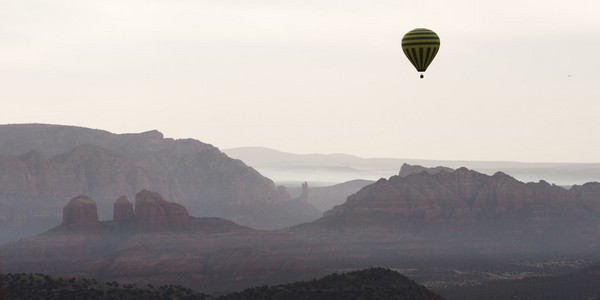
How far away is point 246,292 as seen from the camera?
131m

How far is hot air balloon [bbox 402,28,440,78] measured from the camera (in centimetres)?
15638

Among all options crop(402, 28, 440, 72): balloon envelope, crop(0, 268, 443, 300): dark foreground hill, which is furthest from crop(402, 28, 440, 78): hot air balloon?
crop(0, 268, 443, 300): dark foreground hill

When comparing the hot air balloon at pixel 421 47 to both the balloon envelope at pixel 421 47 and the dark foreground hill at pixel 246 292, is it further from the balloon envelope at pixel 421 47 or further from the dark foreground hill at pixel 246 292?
the dark foreground hill at pixel 246 292

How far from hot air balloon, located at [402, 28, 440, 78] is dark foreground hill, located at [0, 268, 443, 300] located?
3743 centimetres

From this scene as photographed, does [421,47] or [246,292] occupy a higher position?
[421,47]

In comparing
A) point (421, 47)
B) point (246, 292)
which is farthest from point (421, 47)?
point (246, 292)

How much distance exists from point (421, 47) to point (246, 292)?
48.7 metres

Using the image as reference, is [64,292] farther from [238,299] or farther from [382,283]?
[382,283]

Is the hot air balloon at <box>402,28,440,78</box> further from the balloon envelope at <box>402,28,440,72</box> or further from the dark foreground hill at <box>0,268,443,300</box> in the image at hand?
the dark foreground hill at <box>0,268,443,300</box>

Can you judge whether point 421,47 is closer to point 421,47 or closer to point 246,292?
point 421,47

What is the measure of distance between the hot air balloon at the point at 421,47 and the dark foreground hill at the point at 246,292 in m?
37.4

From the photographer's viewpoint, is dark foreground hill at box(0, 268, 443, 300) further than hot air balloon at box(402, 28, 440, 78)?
No

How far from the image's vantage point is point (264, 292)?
12938 cm

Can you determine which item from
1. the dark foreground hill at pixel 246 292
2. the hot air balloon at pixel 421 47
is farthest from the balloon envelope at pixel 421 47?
the dark foreground hill at pixel 246 292
